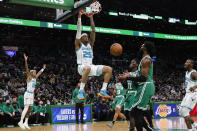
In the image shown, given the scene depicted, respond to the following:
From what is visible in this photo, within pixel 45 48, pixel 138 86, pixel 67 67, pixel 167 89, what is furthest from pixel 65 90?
pixel 138 86

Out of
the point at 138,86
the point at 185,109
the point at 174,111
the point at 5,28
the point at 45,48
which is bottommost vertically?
the point at 174,111

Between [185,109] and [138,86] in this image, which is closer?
[138,86]

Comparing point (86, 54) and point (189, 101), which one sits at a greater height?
point (86, 54)

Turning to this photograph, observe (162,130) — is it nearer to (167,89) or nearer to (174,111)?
(174,111)

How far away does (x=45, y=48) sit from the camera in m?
25.7

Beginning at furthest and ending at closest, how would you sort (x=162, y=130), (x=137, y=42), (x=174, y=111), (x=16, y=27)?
1. (x=137, y=42)
2. (x=16, y=27)
3. (x=174, y=111)
4. (x=162, y=130)

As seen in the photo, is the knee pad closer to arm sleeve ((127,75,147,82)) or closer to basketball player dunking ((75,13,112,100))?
basketball player dunking ((75,13,112,100))

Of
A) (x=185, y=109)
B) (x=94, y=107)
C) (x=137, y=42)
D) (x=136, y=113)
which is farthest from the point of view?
(x=137, y=42)

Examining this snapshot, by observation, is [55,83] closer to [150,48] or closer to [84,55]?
[84,55]

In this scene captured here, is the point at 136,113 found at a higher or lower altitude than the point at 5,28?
lower

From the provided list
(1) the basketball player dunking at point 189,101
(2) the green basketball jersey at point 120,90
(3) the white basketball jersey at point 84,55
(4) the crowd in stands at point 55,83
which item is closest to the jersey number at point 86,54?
(3) the white basketball jersey at point 84,55

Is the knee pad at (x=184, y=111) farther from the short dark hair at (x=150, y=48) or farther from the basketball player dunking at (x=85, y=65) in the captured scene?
the short dark hair at (x=150, y=48)

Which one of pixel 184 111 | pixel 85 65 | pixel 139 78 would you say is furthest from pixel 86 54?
pixel 184 111

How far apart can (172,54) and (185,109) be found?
85.2 ft
